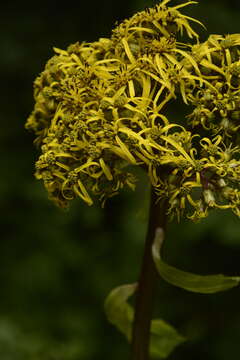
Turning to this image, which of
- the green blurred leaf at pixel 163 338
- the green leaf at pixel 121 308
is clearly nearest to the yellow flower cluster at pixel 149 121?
the green leaf at pixel 121 308

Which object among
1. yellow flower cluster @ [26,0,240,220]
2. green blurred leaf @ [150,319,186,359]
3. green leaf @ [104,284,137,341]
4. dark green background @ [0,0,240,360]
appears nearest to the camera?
yellow flower cluster @ [26,0,240,220]

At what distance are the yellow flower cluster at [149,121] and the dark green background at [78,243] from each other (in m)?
1.93

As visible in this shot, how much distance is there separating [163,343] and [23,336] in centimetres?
110

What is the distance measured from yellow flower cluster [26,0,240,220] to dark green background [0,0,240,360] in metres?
1.93

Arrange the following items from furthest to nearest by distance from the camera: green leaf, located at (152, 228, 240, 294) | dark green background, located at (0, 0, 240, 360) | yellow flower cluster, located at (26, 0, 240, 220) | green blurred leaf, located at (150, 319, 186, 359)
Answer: dark green background, located at (0, 0, 240, 360)
green blurred leaf, located at (150, 319, 186, 359)
green leaf, located at (152, 228, 240, 294)
yellow flower cluster, located at (26, 0, 240, 220)

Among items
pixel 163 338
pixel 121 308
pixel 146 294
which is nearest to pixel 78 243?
pixel 163 338

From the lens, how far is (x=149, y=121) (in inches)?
103

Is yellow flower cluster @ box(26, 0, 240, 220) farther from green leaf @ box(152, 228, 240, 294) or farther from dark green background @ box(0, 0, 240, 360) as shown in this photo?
dark green background @ box(0, 0, 240, 360)

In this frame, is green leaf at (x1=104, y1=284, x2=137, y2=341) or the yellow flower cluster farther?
green leaf at (x1=104, y1=284, x2=137, y2=341)

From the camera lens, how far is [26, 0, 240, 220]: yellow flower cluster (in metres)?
2.57

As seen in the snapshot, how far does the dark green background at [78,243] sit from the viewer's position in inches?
195

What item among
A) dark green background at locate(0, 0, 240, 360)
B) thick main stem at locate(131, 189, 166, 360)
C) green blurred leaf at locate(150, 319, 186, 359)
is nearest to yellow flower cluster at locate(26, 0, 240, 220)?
thick main stem at locate(131, 189, 166, 360)

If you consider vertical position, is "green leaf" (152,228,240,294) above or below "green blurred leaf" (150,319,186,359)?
above

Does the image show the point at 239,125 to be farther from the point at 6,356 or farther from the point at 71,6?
the point at 71,6
